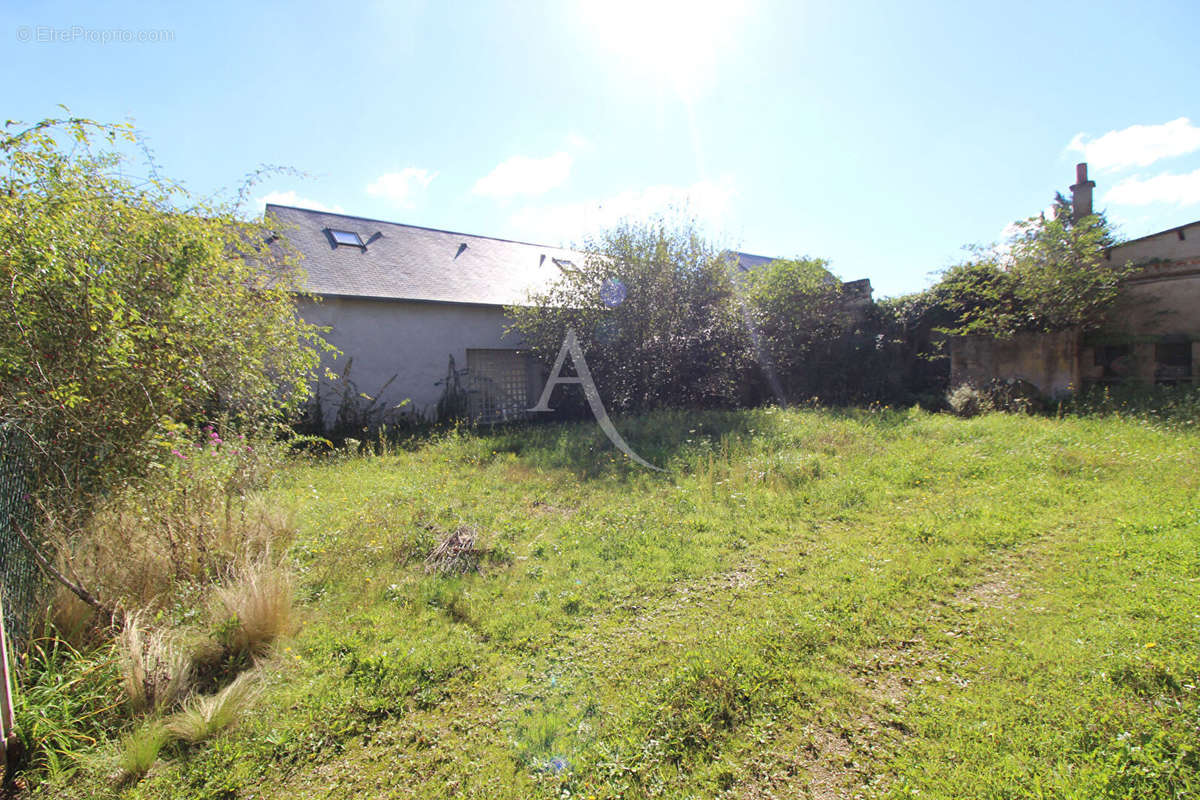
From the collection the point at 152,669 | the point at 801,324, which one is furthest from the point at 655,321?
the point at 152,669

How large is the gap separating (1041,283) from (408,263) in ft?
41.5

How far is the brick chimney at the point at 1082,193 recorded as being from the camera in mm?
10578

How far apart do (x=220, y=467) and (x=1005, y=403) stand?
11.3 meters

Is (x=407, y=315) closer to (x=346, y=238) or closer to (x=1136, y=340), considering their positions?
(x=346, y=238)

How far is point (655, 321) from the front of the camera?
1052cm

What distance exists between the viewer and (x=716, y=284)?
423 inches

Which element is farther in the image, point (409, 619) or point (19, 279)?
point (409, 619)

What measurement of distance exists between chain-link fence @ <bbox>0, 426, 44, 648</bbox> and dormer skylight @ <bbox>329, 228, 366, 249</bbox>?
9874mm

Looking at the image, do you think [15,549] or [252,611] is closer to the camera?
[15,549]

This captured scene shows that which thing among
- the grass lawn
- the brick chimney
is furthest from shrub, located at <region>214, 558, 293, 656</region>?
the brick chimney

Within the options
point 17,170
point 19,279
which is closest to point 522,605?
point 19,279

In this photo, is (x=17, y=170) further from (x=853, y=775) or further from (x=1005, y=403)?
(x=1005, y=403)

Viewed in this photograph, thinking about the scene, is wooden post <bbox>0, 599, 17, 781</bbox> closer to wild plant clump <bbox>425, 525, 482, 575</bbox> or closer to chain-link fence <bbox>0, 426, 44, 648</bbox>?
chain-link fence <bbox>0, 426, 44, 648</bbox>

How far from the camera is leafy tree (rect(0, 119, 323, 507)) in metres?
2.70
